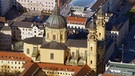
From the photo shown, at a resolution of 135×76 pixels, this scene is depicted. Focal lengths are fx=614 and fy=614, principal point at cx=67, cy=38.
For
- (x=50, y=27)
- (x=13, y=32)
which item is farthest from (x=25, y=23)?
(x=50, y=27)

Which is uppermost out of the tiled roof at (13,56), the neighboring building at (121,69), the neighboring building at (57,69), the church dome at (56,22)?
the church dome at (56,22)

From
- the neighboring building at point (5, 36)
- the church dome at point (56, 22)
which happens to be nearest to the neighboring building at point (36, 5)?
the neighboring building at point (5, 36)

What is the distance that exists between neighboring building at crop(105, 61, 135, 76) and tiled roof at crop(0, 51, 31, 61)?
18.5m

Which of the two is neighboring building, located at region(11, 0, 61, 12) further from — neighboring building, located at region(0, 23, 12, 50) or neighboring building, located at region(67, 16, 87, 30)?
neighboring building, located at region(0, 23, 12, 50)

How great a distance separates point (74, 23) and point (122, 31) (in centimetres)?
1155

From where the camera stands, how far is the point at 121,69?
110188 mm

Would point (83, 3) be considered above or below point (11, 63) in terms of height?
above

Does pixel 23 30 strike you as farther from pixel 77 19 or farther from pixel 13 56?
pixel 13 56

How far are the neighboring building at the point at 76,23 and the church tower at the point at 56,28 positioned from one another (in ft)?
74.0

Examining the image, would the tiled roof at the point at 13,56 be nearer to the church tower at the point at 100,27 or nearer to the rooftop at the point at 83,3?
the church tower at the point at 100,27

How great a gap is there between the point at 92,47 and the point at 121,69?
8.64 metres

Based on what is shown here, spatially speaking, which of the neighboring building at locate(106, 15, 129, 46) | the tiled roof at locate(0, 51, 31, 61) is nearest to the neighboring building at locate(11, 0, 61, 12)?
the neighboring building at locate(106, 15, 129, 46)

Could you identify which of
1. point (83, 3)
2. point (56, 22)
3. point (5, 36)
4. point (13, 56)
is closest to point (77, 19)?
point (83, 3)

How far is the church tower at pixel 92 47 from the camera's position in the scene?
11550 cm
